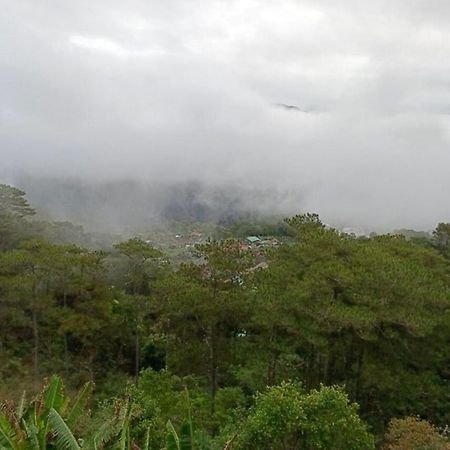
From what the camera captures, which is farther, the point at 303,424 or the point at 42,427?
the point at 303,424

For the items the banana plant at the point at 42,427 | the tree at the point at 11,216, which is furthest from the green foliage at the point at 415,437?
the tree at the point at 11,216

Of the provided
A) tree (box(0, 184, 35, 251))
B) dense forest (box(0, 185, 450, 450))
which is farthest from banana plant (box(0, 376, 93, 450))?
tree (box(0, 184, 35, 251))

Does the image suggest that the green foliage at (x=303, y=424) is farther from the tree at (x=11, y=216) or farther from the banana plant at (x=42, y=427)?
the tree at (x=11, y=216)

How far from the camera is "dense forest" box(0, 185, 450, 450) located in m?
12.7

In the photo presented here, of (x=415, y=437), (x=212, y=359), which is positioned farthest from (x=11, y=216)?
(x=415, y=437)

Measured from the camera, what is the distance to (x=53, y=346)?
25.4 meters

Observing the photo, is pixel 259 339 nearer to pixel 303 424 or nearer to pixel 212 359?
pixel 212 359

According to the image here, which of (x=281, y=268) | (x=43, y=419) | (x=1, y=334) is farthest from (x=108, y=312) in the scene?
(x=43, y=419)

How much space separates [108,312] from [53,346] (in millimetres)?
3128

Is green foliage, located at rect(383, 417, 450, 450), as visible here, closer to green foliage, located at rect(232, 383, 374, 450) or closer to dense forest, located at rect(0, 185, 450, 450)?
dense forest, located at rect(0, 185, 450, 450)

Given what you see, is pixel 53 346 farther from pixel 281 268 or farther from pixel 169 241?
pixel 169 241

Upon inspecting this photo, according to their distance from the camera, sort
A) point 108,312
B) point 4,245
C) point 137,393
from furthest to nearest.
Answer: point 4,245
point 108,312
point 137,393

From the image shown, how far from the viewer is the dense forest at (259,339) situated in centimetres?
1273

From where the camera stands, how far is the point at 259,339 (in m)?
20.4
